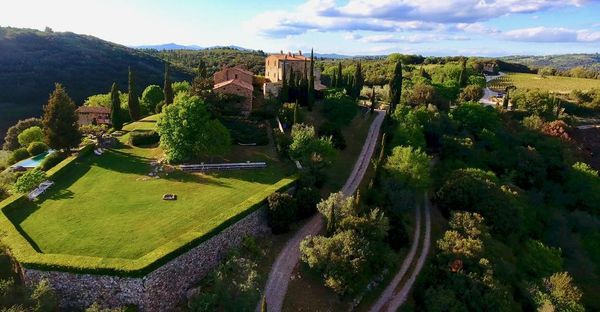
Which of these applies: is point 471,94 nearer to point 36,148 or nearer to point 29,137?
point 36,148

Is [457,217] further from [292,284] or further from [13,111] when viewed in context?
[13,111]

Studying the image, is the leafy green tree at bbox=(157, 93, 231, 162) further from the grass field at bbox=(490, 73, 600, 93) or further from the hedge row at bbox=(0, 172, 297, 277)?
the grass field at bbox=(490, 73, 600, 93)

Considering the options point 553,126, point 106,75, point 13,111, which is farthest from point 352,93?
point 106,75

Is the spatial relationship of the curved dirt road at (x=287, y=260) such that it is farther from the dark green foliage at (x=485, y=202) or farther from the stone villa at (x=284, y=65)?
the stone villa at (x=284, y=65)

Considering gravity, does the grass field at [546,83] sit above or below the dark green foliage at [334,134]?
above

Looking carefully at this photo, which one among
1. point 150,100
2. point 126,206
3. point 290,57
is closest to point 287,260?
point 126,206

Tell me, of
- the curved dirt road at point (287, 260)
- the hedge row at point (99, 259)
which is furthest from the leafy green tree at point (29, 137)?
the curved dirt road at point (287, 260)
